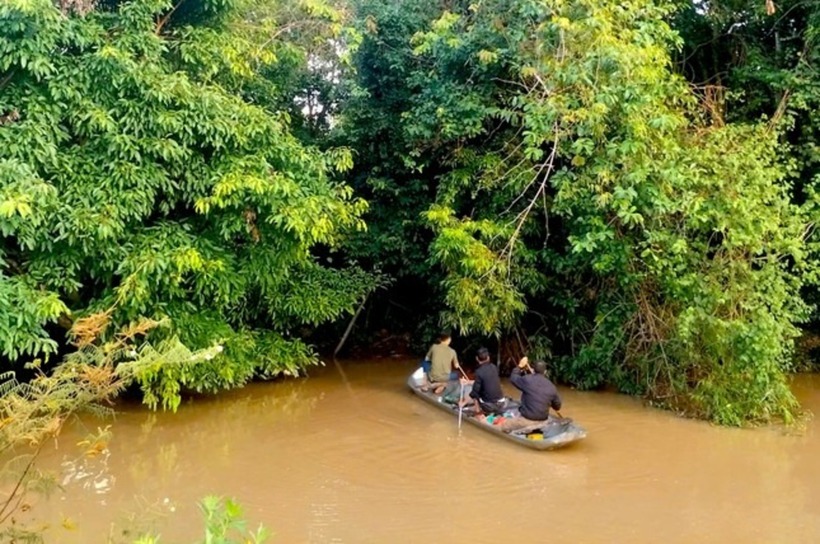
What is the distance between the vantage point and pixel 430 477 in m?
7.29

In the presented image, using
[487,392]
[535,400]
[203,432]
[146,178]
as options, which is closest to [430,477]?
[535,400]

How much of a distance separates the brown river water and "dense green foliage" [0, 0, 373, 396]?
115 centimetres

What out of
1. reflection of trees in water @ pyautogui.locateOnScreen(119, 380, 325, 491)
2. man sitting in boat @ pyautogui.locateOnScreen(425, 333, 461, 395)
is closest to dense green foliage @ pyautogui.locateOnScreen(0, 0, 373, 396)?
reflection of trees in water @ pyautogui.locateOnScreen(119, 380, 325, 491)

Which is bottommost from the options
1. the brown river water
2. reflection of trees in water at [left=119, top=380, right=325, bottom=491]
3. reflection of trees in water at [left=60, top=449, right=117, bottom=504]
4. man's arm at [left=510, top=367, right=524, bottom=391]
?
reflection of trees in water at [left=60, top=449, right=117, bottom=504]

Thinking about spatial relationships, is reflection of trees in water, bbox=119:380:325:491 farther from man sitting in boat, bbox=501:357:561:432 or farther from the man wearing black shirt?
man sitting in boat, bbox=501:357:561:432

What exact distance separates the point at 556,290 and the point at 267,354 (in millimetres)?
4440

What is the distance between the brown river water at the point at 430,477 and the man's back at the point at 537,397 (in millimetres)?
465

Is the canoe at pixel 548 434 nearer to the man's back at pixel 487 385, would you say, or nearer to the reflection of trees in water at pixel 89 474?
the man's back at pixel 487 385

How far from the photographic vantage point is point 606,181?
897 centimetres

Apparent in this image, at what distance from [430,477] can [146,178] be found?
4490mm

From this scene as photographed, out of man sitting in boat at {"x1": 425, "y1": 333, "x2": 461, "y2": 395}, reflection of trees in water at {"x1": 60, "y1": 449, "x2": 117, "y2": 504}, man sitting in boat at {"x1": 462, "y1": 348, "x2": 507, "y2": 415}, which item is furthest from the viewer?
man sitting in boat at {"x1": 425, "y1": 333, "x2": 461, "y2": 395}

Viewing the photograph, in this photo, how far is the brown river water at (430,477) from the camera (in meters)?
5.96

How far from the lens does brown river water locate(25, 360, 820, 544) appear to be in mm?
5961

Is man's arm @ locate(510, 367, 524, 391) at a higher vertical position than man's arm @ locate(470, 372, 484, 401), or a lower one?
higher
